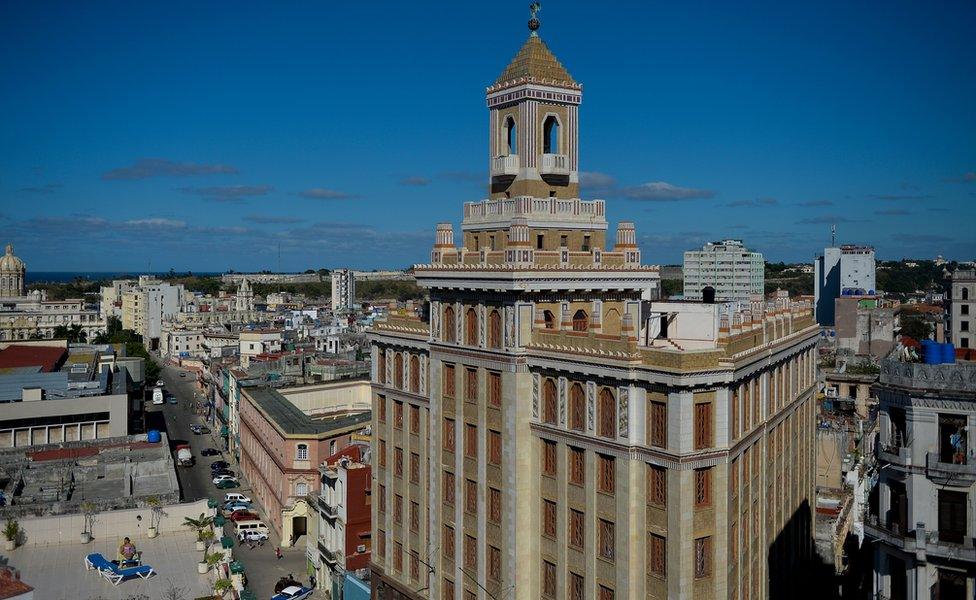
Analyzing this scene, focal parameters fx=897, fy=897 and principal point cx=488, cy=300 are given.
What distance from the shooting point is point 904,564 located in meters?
33.6

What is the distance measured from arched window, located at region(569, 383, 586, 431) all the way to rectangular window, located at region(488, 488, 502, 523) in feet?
21.7

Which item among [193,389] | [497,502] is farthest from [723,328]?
[193,389]

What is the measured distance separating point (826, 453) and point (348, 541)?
41.0 metres

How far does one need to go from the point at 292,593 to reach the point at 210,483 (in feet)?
159

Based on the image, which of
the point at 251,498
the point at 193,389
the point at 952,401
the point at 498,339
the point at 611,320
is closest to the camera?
the point at 952,401

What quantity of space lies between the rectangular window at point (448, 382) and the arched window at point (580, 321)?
8045mm

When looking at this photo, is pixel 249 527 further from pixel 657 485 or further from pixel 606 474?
pixel 657 485

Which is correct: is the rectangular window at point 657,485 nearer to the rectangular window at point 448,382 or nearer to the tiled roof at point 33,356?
the rectangular window at point 448,382

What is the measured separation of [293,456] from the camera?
287ft

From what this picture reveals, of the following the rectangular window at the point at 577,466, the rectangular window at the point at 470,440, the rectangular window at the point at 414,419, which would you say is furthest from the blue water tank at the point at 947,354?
the rectangular window at the point at 414,419

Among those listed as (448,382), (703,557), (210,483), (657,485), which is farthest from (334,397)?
(703,557)

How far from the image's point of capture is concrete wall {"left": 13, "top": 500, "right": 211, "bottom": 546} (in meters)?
54.5

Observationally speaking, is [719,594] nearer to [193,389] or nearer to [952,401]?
[952,401]

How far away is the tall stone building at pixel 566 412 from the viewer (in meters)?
40.8
